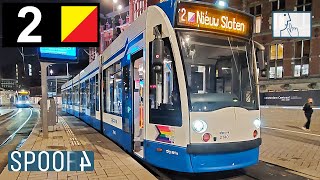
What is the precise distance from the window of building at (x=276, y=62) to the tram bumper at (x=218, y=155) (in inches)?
1076

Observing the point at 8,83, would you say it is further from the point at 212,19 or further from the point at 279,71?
the point at 212,19

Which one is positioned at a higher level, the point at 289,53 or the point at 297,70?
the point at 289,53

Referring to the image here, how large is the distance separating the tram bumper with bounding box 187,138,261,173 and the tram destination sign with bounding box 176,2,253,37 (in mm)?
2215

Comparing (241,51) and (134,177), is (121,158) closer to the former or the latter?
(134,177)

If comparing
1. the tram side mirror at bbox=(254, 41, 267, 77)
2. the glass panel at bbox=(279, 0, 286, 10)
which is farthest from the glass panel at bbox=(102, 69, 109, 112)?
the glass panel at bbox=(279, 0, 286, 10)

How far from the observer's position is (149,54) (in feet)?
19.8

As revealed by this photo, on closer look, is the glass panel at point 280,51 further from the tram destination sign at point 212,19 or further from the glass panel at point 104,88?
the tram destination sign at point 212,19

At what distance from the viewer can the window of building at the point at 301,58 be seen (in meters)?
28.3

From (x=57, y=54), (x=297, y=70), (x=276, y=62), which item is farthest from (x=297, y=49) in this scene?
(x=57, y=54)

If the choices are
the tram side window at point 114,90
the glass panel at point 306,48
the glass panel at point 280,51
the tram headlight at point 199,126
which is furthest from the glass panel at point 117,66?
the glass panel at point 280,51

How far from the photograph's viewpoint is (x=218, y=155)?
17.0 feet

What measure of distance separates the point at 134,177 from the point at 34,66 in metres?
73.1

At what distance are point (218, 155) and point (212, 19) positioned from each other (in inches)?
102

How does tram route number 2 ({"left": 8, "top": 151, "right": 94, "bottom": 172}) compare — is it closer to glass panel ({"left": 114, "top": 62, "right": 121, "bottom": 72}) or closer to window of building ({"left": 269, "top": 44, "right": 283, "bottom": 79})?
glass panel ({"left": 114, "top": 62, "right": 121, "bottom": 72})
